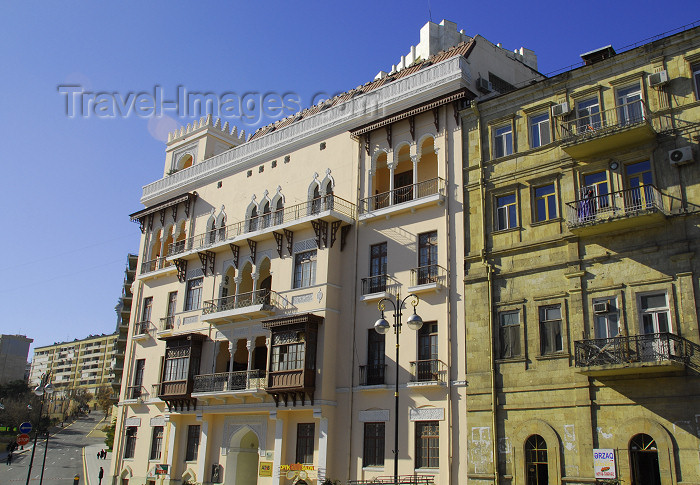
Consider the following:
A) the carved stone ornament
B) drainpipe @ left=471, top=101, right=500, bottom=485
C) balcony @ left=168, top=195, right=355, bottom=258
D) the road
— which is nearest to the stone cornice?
drainpipe @ left=471, top=101, right=500, bottom=485

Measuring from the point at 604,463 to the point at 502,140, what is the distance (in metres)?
11.5

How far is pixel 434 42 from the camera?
35.0 metres

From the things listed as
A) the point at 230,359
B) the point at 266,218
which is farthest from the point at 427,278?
the point at 230,359

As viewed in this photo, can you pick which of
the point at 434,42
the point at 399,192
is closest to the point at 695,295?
the point at 399,192

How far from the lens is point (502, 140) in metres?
23.8

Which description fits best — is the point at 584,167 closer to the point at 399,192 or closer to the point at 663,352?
the point at 663,352

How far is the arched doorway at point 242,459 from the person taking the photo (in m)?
29.2

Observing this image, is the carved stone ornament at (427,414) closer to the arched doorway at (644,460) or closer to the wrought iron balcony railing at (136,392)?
the arched doorway at (644,460)

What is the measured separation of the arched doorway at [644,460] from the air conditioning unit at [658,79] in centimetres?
1046

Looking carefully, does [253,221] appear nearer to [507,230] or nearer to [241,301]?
[241,301]

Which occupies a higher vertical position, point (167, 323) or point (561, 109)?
point (561, 109)

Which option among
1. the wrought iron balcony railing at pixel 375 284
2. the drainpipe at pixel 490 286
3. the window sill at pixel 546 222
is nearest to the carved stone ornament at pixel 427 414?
the drainpipe at pixel 490 286

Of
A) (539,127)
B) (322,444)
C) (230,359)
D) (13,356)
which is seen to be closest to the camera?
(539,127)

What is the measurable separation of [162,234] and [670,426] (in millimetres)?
29012
